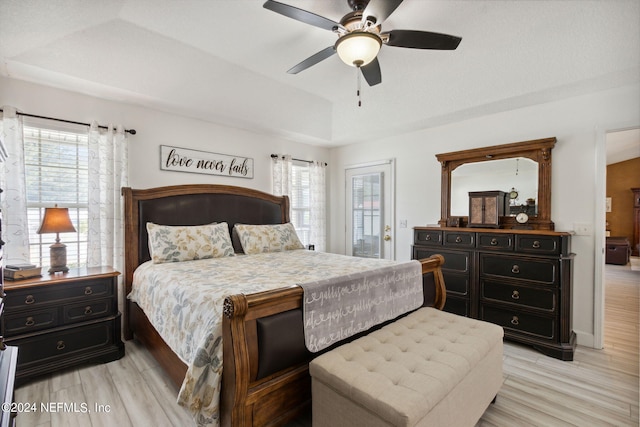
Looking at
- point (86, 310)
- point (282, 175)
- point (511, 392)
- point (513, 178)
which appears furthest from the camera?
point (282, 175)

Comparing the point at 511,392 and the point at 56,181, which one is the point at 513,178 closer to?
the point at 511,392

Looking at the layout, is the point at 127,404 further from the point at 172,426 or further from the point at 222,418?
the point at 222,418

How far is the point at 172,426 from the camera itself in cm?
178

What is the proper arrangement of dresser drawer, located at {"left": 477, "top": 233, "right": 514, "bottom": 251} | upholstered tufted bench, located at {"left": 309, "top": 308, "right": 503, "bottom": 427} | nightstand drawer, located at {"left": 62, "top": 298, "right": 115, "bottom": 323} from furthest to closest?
dresser drawer, located at {"left": 477, "top": 233, "right": 514, "bottom": 251} → nightstand drawer, located at {"left": 62, "top": 298, "right": 115, "bottom": 323} → upholstered tufted bench, located at {"left": 309, "top": 308, "right": 503, "bottom": 427}

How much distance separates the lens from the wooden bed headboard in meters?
3.05

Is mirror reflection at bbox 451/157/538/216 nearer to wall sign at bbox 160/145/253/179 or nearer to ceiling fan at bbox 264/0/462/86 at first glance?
ceiling fan at bbox 264/0/462/86

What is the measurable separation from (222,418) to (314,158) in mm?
4057

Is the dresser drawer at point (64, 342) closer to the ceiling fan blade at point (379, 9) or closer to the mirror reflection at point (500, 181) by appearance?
the ceiling fan blade at point (379, 9)

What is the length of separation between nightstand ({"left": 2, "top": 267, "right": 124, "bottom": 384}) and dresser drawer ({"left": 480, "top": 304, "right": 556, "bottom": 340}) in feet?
11.6

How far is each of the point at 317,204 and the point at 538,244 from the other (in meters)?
3.01

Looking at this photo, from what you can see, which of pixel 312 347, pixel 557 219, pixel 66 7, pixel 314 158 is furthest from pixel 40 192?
pixel 557 219

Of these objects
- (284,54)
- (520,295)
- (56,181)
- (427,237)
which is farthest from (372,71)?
(56,181)

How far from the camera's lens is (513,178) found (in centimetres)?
330

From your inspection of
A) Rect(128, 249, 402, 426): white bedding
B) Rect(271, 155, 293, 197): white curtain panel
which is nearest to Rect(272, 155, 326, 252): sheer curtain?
Rect(271, 155, 293, 197): white curtain panel
